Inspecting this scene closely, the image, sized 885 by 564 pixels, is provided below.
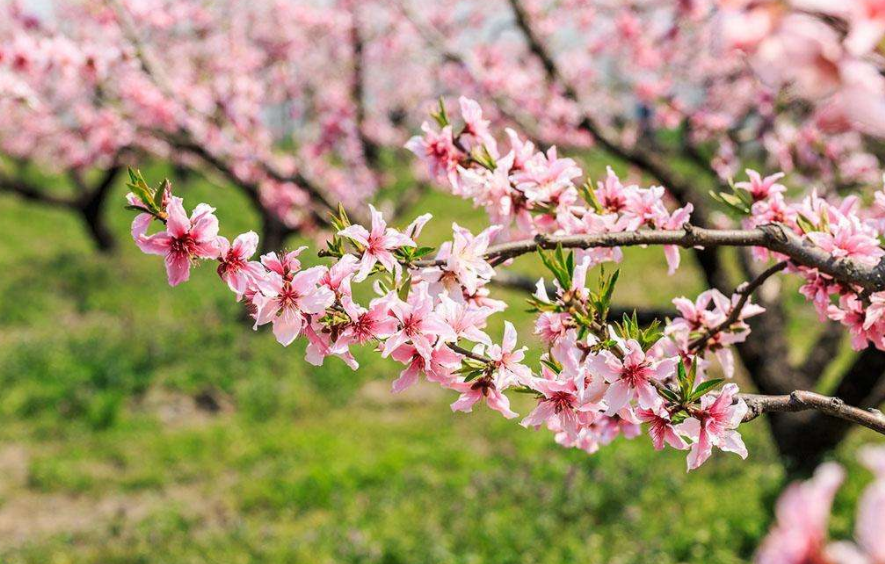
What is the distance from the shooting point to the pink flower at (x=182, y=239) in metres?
1.46

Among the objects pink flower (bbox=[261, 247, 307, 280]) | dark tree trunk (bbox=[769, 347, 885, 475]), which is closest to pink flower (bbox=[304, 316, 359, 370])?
pink flower (bbox=[261, 247, 307, 280])

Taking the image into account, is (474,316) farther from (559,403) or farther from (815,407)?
(815,407)

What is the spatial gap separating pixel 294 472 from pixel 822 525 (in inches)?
207

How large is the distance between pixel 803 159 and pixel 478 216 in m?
10.9

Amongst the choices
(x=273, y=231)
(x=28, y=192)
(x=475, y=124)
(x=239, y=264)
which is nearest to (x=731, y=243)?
(x=475, y=124)

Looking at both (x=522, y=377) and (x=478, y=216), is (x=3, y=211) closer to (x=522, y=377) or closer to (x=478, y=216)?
(x=478, y=216)

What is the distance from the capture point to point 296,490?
5125 millimetres

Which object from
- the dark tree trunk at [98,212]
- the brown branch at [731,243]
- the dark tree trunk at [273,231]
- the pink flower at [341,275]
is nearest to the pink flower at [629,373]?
the brown branch at [731,243]

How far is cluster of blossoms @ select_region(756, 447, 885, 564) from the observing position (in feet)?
1.89

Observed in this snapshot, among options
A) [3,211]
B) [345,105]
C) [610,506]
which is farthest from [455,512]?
[3,211]

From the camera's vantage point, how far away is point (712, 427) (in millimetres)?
1465

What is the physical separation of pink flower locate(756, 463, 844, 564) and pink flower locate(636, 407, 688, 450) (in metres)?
0.87

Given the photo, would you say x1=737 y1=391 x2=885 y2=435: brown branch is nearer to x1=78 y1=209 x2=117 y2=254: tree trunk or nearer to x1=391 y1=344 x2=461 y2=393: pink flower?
x1=391 y1=344 x2=461 y2=393: pink flower

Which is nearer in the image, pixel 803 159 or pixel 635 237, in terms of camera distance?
pixel 635 237
